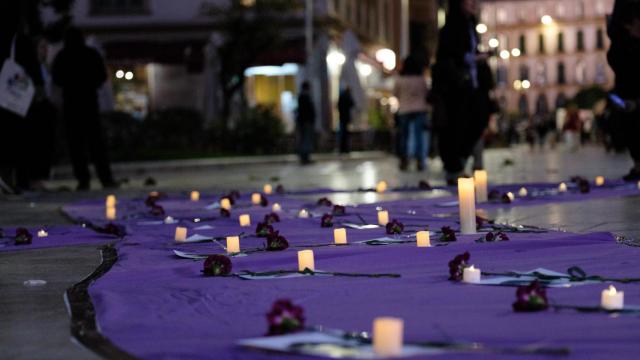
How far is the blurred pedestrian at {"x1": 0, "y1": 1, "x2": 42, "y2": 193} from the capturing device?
15383 mm

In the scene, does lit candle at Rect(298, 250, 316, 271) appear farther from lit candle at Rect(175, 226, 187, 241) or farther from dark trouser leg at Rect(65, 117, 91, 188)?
dark trouser leg at Rect(65, 117, 91, 188)

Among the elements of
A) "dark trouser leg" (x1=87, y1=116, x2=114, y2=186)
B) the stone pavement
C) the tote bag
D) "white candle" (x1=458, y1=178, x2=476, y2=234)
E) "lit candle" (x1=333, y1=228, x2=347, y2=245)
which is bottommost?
the stone pavement

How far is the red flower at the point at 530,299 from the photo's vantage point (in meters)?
4.59

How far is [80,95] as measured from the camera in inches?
681

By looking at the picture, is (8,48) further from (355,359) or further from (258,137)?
(258,137)

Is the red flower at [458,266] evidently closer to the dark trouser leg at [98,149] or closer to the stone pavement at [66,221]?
the stone pavement at [66,221]

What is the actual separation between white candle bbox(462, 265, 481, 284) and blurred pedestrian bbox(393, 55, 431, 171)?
1616cm

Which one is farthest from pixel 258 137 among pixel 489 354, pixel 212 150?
pixel 489 354

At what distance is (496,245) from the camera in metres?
6.89

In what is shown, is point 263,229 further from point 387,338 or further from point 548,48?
point 548,48

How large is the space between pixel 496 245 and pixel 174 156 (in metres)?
24.7

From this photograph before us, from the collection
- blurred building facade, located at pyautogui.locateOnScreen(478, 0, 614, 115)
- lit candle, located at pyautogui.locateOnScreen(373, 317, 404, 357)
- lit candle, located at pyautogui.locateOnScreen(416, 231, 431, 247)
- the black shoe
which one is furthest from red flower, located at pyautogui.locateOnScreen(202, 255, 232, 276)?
blurred building facade, located at pyautogui.locateOnScreen(478, 0, 614, 115)

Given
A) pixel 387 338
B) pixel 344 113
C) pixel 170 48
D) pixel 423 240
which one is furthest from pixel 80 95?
pixel 170 48

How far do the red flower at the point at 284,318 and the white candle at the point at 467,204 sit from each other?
141 inches
